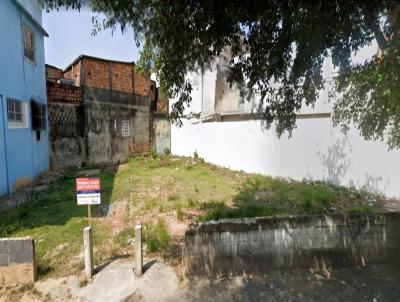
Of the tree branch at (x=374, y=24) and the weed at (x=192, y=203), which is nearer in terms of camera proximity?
the tree branch at (x=374, y=24)

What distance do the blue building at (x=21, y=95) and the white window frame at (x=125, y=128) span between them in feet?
12.2

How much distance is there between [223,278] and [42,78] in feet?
26.9

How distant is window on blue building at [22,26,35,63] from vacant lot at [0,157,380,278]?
3.55 metres

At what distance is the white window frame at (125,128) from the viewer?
39.5 feet

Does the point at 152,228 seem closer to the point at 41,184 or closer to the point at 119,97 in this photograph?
the point at 41,184

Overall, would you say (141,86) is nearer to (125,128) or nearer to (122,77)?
(122,77)

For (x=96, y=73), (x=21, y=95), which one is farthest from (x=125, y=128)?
(x=21, y=95)

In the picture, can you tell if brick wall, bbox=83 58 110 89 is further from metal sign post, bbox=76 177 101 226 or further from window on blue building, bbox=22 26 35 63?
metal sign post, bbox=76 177 101 226

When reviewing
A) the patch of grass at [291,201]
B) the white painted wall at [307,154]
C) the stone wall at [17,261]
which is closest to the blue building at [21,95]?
the stone wall at [17,261]

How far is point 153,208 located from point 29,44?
5.92 metres

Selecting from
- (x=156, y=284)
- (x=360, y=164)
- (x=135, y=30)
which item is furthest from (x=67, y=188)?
(x=360, y=164)

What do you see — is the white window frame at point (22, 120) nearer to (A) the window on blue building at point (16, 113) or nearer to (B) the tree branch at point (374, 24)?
(A) the window on blue building at point (16, 113)

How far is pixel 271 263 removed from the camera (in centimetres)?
338

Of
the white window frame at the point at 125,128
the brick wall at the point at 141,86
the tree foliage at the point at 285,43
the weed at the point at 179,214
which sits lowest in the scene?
the weed at the point at 179,214
